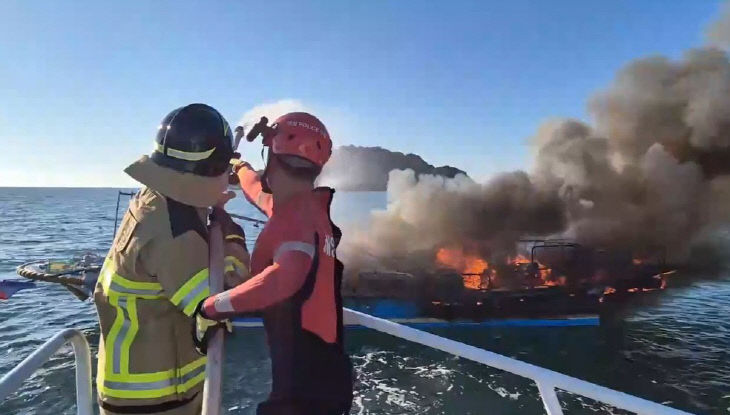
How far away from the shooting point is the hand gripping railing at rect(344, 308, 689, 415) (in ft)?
6.99

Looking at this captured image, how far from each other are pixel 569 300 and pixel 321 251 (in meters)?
26.3

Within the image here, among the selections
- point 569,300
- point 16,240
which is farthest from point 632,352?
point 16,240

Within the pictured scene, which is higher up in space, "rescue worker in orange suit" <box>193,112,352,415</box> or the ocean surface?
"rescue worker in orange suit" <box>193,112,352,415</box>

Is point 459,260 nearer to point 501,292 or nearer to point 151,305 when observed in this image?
point 501,292

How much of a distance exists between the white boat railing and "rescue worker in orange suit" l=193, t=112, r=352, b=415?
515 mm

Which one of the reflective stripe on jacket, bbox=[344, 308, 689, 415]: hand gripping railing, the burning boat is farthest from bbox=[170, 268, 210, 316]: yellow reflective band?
the burning boat

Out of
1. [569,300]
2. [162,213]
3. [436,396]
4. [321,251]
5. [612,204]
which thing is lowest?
[436,396]

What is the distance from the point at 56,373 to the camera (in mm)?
17391

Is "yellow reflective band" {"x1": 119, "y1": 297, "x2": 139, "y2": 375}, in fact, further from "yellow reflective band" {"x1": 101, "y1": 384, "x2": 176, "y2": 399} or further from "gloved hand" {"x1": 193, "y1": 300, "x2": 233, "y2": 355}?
"gloved hand" {"x1": 193, "y1": 300, "x2": 233, "y2": 355}

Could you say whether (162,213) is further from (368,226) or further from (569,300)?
(368,226)

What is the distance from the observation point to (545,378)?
8.16 ft

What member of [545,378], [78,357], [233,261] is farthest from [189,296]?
[545,378]

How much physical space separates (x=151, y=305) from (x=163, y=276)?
28cm

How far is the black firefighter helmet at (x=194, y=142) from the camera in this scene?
2547 mm
